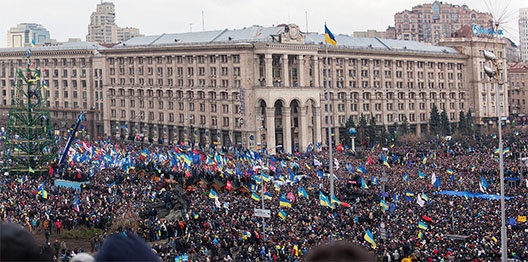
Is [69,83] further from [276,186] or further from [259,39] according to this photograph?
[276,186]

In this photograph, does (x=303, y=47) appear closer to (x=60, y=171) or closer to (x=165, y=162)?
(x=165, y=162)

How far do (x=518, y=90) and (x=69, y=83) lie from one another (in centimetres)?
8030

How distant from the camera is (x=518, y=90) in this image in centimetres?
12875

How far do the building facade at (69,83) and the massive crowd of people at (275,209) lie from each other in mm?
49077

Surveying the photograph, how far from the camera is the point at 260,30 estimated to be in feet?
282

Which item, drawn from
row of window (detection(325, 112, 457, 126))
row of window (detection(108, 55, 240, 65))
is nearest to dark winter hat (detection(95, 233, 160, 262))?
row of window (detection(108, 55, 240, 65))

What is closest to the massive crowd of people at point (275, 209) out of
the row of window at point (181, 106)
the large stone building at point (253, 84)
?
the large stone building at point (253, 84)

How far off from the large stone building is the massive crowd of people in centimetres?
2188

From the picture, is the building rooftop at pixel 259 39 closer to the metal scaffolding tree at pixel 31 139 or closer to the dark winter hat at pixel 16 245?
the metal scaffolding tree at pixel 31 139

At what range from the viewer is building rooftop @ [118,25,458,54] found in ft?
278

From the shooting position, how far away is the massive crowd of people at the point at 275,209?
98.6 feet

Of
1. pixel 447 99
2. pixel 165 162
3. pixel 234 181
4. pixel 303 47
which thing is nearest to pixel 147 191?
pixel 234 181

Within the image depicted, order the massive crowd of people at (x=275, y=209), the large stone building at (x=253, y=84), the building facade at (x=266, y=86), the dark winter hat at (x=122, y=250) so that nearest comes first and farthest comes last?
the dark winter hat at (x=122, y=250) → the massive crowd of people at (x=275, y=209) → the building facade at (x=266, y=86) → the large stone building at (x=253, y=84)

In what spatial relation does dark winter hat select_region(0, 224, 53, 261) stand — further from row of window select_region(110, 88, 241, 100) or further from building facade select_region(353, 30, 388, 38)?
building facade select_region(353, 30, 388, 38)
